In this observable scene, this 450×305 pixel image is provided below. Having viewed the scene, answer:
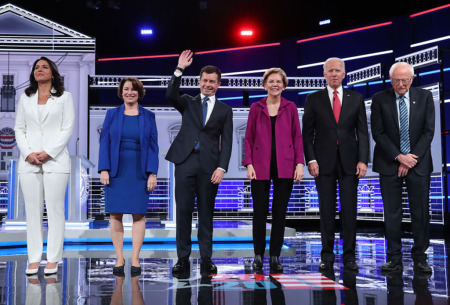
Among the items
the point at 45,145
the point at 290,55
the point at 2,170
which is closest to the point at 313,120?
the point at 45,145

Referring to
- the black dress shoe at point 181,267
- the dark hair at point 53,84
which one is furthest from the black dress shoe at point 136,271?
the dark hair at point 53,84

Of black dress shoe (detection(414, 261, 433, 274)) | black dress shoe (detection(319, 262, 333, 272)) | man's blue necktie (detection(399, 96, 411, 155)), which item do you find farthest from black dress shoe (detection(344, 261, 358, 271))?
man's blue necktie (detection(399, 96, 411, 155))

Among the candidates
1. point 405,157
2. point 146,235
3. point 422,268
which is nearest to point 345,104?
point 405,157

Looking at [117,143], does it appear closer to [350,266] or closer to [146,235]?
[350,266]

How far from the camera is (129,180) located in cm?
321

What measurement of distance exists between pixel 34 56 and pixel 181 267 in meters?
14.0

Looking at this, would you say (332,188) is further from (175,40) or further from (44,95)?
(175,40)

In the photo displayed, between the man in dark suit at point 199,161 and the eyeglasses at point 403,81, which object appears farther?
the eyeglasses at point 403,81

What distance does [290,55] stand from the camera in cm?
1484

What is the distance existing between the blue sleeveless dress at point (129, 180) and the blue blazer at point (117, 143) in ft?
0.11

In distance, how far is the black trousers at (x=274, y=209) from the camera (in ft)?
10.9

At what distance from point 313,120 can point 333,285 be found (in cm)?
121

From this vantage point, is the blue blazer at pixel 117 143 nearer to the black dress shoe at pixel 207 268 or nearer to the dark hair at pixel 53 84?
the dark hair at pixel 53 84

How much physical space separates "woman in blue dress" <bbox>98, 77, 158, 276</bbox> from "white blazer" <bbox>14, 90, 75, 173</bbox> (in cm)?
27
